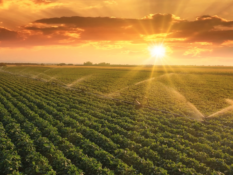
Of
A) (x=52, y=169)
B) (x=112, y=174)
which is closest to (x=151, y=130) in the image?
(x=112, y=174)

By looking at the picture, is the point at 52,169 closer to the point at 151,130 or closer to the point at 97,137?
the point at 97,137

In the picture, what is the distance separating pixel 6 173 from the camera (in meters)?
7.88

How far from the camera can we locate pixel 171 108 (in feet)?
68.4

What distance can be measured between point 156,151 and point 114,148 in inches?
85.6

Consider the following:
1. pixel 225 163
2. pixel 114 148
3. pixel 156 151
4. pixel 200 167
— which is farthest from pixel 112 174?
pixel 225 163

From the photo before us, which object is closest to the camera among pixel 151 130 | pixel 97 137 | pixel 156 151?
pixel 156 151

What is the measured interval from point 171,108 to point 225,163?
1189cm

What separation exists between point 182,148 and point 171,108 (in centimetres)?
1066

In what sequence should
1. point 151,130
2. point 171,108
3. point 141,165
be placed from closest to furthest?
point 141,165 < point 151,130 < point 171,108

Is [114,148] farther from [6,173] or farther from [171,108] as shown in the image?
[171,108]

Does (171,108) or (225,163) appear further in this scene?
(171,108)

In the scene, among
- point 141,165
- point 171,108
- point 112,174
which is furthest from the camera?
point 171,108

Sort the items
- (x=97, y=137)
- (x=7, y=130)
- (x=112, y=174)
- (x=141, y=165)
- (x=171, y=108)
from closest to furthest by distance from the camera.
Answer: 1. (x=112, y=174)
2. (x=141, y=165)
3. (x=97, y=137)
4. (x=7, y=130)
5. (x=171, y=108)

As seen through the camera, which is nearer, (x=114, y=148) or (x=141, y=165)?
(x=141, y=165)
